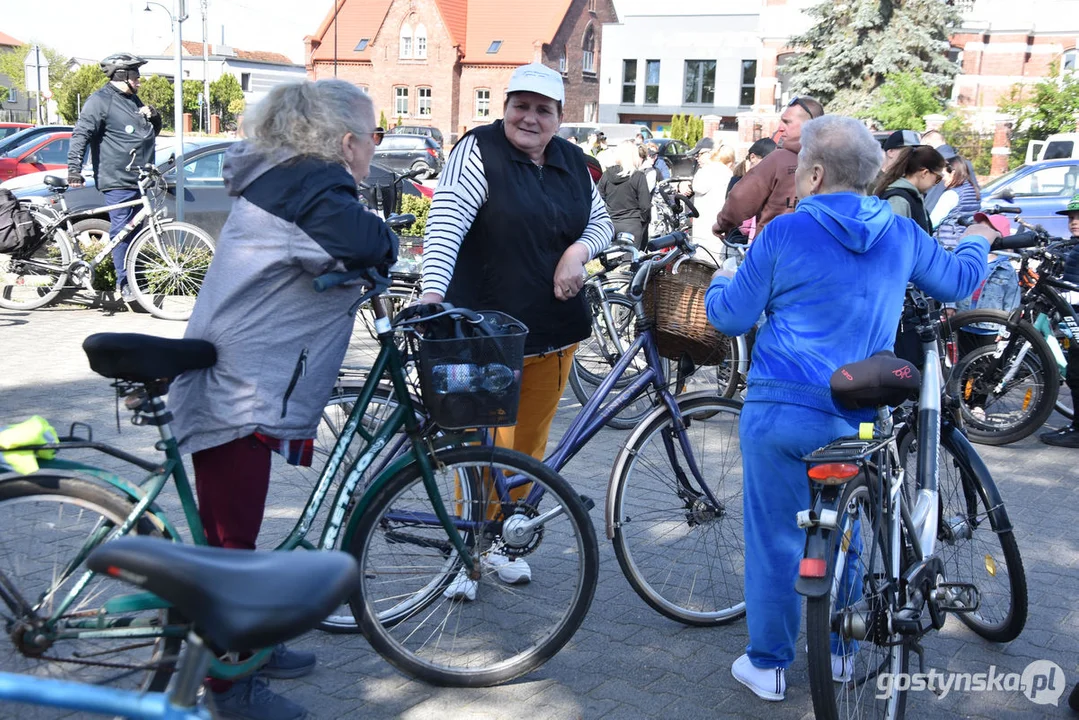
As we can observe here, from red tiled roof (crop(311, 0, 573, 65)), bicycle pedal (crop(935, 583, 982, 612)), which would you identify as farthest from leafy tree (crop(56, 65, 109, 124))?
bicycle pedal (crop(935, 583, 982, 612))

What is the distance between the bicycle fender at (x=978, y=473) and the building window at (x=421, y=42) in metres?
62.8

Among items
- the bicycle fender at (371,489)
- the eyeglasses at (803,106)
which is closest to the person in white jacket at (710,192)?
the eyeglasses at (803,106)

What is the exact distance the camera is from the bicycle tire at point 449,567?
138 inches

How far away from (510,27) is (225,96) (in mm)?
20818

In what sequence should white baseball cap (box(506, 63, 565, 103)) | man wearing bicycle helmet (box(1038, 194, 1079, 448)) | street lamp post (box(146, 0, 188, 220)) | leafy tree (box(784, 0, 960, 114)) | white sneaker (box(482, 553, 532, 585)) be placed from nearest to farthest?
white baseball cap (box(506, 63, 565, 103)) < white sneaker (box(482, 553, 532, 585)) < man wearing bicycle helmet (box(1038, 194, 1079, 448)) < street lamp post (box(146, 0, 188, 220)) < leafy tree (box(784, 0, 960, 114))

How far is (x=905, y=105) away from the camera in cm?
3272

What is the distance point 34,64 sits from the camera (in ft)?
65.6

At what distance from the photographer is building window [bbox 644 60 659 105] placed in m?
63.5

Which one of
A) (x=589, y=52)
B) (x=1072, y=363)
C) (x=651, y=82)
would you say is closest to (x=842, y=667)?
(x=1072, y=363)

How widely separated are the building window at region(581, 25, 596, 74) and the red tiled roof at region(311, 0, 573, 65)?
11.6 feet

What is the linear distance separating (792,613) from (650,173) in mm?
12294

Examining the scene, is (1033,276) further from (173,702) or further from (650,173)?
(650,173)

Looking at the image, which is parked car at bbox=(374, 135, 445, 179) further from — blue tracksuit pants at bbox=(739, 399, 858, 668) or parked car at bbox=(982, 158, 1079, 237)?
blue tracksuit pants at bbox=(739, 399, 858, 668)
